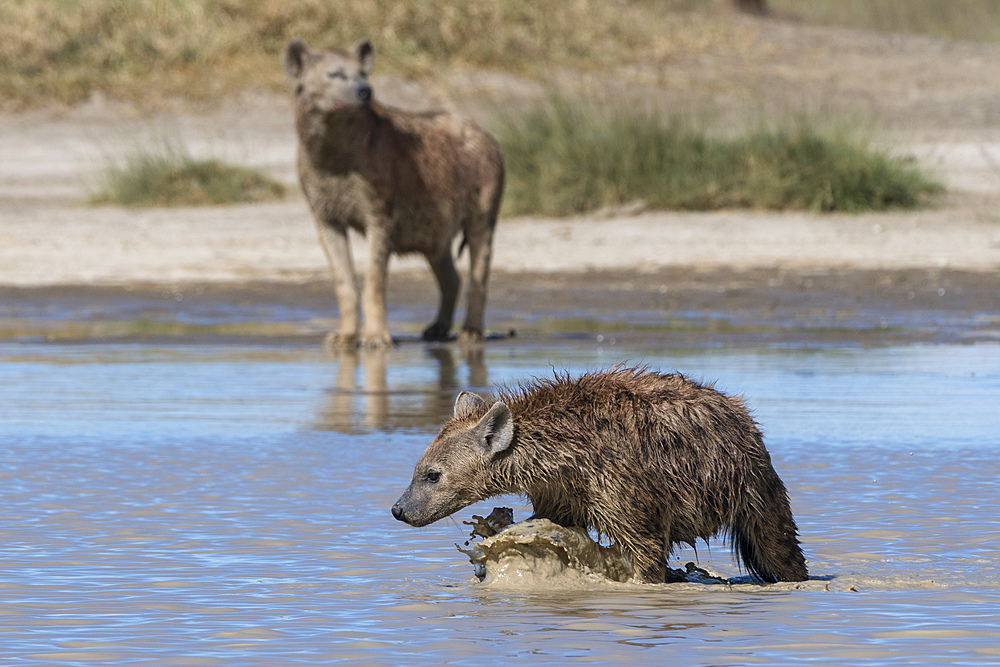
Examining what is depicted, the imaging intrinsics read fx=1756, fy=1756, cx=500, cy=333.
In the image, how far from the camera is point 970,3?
38.4m

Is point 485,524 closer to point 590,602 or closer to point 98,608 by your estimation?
point 590,602

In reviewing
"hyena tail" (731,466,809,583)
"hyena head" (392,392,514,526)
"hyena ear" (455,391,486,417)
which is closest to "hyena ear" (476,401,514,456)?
"hyena head" (392,392,514,526)

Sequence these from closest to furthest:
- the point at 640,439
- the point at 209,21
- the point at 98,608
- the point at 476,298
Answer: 1. the point at 98,608
2. the point at 640,439
3. the point at 476,298
4. the point at 209,21

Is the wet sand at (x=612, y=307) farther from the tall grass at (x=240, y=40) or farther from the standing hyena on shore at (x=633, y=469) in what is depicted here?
the tall grass at (x=240, y=40)

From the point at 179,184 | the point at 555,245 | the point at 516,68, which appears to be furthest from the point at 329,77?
the point at 516,68

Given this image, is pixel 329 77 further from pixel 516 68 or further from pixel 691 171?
pixel 516 68

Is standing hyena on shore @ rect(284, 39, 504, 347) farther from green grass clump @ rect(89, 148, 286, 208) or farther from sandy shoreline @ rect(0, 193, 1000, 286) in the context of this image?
green grass clump @ rect(89, 148, 286, 208)

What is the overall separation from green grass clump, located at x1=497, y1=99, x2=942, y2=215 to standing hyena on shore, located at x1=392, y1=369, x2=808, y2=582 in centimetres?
1294

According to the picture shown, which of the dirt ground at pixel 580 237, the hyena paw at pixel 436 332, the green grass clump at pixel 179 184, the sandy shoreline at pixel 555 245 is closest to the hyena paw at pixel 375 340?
the hyena paw at pixel 436 332

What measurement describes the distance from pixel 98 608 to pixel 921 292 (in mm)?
11151

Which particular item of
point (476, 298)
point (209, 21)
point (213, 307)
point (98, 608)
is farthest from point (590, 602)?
point (209, 21)

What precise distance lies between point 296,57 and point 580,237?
21.0ft

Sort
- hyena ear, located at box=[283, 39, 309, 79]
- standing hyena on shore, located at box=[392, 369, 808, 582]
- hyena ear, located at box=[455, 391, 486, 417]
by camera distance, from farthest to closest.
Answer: hyena ear, located at box=[283, 39, 309, 79], hyena ear, located at box=[455, 391, 486, 417], standing hyena on shore, located at box=[392, 369, 808, 582]

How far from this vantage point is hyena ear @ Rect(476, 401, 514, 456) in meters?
5.71
